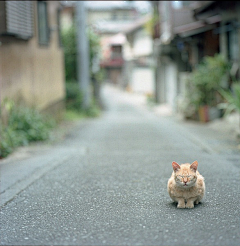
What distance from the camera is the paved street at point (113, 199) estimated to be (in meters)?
4.37

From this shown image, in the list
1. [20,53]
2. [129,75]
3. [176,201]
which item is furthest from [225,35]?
[129,75]

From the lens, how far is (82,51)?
22.2 meters

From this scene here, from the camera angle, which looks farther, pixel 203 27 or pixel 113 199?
pixel 203 27

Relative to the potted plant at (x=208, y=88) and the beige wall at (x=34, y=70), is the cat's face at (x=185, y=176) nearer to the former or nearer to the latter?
the beige wall at (x=34, y=70)

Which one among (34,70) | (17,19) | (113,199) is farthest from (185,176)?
(34,70)

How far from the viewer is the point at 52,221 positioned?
16.0 feet

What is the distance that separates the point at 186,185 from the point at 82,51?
709 inches

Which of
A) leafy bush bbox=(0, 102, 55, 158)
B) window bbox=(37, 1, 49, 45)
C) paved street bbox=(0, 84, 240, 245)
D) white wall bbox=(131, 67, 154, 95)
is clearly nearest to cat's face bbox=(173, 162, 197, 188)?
paved street bbox=(0, 84, 240, 245)

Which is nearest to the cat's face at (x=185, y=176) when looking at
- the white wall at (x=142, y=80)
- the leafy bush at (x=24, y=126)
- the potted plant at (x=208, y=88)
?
the leafy bush at (x=24, y=126)

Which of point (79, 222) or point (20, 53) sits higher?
point (20, 53)

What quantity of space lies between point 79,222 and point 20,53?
27.0 feet

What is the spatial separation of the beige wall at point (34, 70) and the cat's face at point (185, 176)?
660 cm

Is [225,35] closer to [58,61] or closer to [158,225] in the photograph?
[58,61]

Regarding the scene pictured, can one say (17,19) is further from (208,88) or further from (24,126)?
(208,88)
